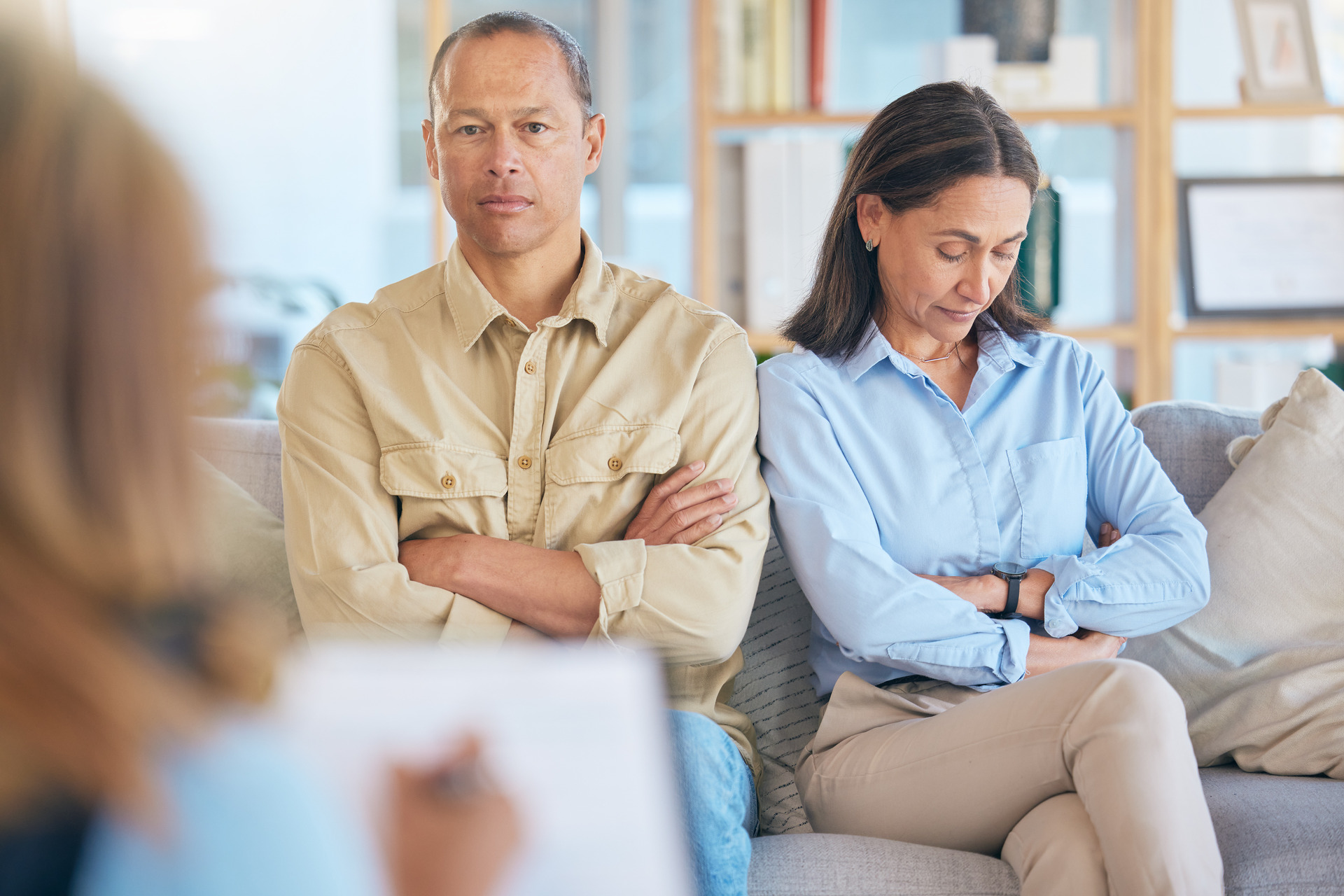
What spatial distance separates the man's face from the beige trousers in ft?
2.60

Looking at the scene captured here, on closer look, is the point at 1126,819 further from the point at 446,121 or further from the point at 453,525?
the point at 446,121

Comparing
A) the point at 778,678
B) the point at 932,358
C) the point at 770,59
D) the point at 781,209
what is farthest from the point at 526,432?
the point at 770,59

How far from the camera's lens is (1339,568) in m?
1.59

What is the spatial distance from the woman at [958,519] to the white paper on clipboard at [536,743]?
0.95 meters

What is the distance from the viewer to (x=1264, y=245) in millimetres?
2764

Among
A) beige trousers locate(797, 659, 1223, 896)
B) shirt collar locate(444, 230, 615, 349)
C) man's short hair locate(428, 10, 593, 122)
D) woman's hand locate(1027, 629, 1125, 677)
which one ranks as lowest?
beige trousers locate(797, 659, 1223, 896)

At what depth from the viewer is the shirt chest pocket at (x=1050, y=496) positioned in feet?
5.15

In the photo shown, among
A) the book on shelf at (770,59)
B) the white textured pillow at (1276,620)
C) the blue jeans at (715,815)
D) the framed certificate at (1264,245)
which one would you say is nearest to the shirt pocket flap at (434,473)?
the blue jeans at (715,815)

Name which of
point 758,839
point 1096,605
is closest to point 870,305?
point 1096,605

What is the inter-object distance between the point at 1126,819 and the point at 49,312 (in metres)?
1.12

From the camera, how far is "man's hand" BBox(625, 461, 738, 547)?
1454 millimetres

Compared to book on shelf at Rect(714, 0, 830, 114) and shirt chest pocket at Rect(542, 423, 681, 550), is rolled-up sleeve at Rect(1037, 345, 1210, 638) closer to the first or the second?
shirt chest pocket at Rect(542, 423, 681, 550)

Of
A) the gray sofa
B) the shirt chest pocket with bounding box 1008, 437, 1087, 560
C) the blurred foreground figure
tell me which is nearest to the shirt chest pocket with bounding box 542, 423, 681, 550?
the gray sofa

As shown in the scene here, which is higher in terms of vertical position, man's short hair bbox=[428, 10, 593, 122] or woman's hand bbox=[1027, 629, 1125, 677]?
man's short hair bbox=[428, 10, 593, 122]
